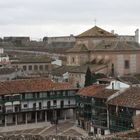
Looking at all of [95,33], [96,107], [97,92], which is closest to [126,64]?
[95,33]

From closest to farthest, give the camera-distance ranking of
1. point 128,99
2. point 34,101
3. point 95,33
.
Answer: point 128,99, point 34,101, point 95,33

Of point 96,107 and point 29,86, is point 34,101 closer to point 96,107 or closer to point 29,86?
point 29,86

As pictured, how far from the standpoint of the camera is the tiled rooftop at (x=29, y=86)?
145 feet

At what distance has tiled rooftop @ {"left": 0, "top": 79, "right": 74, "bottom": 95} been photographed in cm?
4428

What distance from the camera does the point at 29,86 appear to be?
45406 millimetres

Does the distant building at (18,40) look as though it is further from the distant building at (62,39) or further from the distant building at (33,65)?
the distant building at (33,65)

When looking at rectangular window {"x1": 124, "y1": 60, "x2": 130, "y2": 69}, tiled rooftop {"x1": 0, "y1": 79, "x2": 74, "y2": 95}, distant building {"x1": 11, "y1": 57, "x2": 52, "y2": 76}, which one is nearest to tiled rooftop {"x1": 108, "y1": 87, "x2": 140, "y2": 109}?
tiled rooftop {"x1": 0, "y1": 79, "x2": 74, "y2": 95}

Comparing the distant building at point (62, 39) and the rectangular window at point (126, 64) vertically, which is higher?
the distant building at point (62, 39)

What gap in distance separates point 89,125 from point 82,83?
21.5 m

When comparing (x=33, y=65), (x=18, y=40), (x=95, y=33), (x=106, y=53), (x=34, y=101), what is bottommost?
(x=34, y=101)

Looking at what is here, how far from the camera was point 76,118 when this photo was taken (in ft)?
148

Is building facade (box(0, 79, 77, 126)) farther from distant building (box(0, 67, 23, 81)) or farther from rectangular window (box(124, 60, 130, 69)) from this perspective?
rectangular window (box(124, 60, 130, 69))

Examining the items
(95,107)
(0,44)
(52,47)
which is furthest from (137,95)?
(0,44)

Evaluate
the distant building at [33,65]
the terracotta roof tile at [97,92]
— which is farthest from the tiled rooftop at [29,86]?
the distant building at [33,65]
